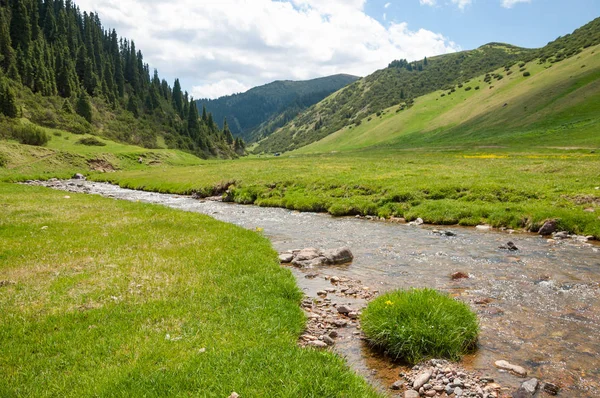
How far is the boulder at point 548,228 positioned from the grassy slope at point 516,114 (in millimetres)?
61210

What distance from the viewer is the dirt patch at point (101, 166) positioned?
84.4m

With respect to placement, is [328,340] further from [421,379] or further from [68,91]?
[68,91]

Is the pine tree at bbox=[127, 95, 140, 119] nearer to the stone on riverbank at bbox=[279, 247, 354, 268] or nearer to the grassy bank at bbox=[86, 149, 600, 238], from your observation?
the grassy bank at bbox=[86, 149, 600, 238]

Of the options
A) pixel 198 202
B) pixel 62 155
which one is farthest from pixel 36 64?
pixel 198 202

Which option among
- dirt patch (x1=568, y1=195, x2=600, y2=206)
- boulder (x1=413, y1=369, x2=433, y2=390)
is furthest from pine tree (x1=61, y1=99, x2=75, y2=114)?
boulder (x1=413, y1=369, x2=433, y2=390)

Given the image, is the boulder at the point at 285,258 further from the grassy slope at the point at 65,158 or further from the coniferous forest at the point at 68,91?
the coniferous forest at the point at 68,91

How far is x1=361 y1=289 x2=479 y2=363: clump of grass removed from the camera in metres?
8.10

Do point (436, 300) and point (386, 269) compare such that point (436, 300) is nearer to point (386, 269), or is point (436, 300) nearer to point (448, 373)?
point (448, 373)

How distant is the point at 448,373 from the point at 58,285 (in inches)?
435

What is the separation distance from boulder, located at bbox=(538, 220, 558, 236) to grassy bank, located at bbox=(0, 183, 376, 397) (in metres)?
15.8

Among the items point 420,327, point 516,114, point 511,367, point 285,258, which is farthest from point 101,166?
point 516,114

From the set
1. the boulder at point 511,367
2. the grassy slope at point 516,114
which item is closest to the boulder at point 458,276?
the boulder at point 511,367

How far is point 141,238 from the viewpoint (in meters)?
17.6

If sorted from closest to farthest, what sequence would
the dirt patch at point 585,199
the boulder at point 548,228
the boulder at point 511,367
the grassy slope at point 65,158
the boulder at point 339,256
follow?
the boulder at point 511,367 → the boulder at point 339,256 → the boulder at point 548,228 → the dirt patch at point 585,199 → the grassy slope at point 65,158
